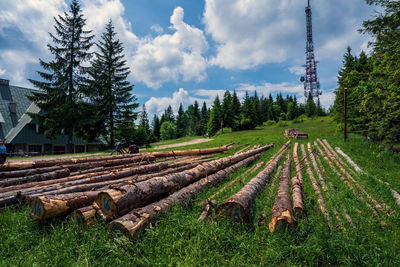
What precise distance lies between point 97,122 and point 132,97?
649 centimetres

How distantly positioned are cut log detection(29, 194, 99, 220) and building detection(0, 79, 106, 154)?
28300 mm

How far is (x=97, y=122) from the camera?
25.4 m

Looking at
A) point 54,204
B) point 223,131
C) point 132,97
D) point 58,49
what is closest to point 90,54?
point 58,49

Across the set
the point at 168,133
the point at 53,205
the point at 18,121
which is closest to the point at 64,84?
the point at 18,121

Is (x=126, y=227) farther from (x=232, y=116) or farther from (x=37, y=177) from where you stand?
(x=232, y=116)

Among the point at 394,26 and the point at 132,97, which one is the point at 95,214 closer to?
the point at 394,26

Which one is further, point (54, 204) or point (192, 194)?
point (192, 194)

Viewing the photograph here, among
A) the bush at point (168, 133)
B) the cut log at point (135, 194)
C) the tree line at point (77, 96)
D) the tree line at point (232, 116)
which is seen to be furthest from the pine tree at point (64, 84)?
the bush at point (168, 133)

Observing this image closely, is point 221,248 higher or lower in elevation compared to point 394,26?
lower

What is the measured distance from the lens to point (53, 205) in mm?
3469

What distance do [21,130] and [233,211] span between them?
3402 centimetres

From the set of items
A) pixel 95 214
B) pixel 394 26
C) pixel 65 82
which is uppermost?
pixel 65 82

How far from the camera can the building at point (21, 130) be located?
25.3m

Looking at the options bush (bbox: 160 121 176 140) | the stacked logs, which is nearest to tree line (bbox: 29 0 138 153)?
the stacked logs
